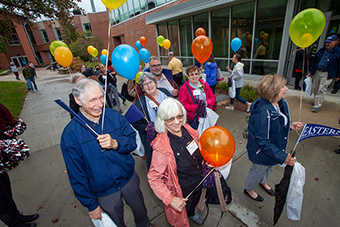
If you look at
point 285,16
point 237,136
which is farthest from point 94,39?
point 237,136

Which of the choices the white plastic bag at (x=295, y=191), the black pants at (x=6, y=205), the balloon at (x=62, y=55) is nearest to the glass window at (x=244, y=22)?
the white plastic bag at (x=295, y=191)

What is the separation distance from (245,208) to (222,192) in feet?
3.00

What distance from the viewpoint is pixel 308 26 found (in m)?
2.66

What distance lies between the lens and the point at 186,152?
66.9 inches

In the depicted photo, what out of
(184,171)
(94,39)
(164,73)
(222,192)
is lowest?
(222,192)

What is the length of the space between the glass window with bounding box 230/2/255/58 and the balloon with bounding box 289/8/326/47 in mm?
5207

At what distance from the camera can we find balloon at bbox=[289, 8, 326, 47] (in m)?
2.62

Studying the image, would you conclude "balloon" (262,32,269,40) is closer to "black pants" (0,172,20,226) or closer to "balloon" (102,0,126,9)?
"balloon" (102,0,126,9)

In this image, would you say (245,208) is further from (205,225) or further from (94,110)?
(94,110)

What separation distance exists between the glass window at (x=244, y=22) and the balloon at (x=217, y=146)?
7542 mm

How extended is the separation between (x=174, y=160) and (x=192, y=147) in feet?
0.82

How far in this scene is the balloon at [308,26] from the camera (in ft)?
8.59

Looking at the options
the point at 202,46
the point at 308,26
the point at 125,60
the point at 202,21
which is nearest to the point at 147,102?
the point at 125,60

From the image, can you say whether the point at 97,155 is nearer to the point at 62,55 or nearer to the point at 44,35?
the point at 62,55
